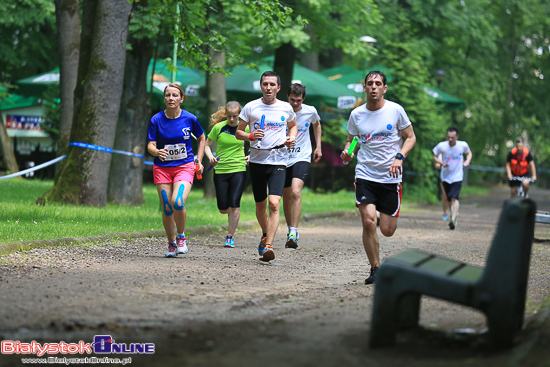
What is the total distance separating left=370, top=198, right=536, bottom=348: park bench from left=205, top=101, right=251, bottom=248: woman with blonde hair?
6.60 metres

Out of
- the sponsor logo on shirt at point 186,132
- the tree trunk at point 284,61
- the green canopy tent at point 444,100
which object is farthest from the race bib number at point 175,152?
the green canopy tent at point 444,100

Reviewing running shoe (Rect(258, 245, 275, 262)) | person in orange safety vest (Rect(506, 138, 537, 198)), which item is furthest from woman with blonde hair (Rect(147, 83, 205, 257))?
person in orange safety vest (Rect(506, 138, 537, 198))

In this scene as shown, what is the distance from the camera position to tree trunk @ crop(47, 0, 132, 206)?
15188mm

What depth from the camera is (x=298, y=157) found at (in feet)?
38.1

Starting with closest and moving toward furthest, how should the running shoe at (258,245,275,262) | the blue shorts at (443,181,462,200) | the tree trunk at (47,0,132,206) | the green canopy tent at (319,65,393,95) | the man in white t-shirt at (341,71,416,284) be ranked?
1. the man in white t-shirt at (341,71,416,284)
2. the running shoe at (258,245,275,262)
3. the tree trunk at (47,0,132,206)
4. the blue shorts at (443,181,462,200)
5. the green canopy tent at (319,65,393,95)

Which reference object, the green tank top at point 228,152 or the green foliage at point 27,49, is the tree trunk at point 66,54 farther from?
the green foliage at point 27,49

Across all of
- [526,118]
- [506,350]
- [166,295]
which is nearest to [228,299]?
[166,295]

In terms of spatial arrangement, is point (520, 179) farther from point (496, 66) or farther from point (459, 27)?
point (496, 66)

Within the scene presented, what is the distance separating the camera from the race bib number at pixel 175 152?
9.46 meters

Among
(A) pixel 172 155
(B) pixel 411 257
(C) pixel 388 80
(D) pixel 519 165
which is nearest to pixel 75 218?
(A) pixel 172 155

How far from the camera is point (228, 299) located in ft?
21.8

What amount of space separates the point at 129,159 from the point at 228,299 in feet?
39.9

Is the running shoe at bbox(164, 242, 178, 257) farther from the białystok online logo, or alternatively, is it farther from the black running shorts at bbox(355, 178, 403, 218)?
the białystok online logo

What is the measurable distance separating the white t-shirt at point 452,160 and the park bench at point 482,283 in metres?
11.8
